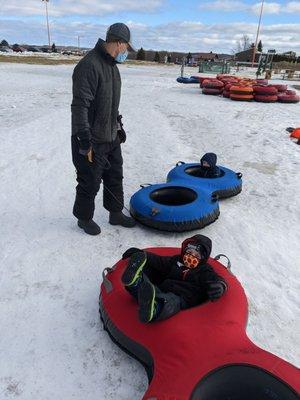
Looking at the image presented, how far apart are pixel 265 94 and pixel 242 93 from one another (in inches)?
35.6

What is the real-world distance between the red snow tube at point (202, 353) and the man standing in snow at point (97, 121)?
130 cm

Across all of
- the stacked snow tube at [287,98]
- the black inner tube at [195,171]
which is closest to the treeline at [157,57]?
the stacked snow tube at [287,98]

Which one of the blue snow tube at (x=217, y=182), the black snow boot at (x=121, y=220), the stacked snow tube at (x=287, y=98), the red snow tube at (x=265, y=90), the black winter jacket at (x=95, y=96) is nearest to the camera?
the black winter jacket at (x=95, y=96)

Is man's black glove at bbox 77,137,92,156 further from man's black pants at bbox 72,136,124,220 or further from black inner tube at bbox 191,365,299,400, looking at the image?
black inner tube at bbox 191,365,299,400

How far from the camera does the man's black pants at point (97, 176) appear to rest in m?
3.61

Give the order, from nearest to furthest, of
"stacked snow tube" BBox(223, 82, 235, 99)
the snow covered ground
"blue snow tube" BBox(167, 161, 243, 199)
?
1. the snow covered ground
2. "blue snow tube" BBox(167, 161, 243, 199)
3. "stacked snow tube" BBox(223, 82, 235, 99)

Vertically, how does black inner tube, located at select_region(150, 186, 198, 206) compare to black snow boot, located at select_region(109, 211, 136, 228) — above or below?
above

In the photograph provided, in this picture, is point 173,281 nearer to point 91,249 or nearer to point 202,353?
point 202,353

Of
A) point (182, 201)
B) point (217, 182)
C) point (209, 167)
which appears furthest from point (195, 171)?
point (182, 201)

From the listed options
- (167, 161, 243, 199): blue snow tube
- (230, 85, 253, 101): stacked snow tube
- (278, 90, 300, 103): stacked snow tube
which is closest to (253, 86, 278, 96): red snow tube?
(230, 85, 253, 101): stacked snow tube

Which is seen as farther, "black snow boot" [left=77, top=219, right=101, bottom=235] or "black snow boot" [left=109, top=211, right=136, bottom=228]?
"black snow boot" [left=109, top=211, right=136, bottom=228]

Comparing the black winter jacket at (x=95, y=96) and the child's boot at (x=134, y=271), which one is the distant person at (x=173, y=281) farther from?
the black winter jacket at (x=95, y=96)

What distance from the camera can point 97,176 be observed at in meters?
3.72

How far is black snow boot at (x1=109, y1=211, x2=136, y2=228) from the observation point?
14.1 feet
